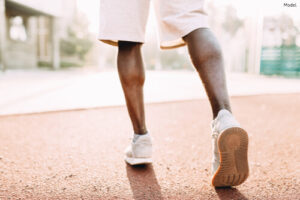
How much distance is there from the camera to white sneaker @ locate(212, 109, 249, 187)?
1.02m

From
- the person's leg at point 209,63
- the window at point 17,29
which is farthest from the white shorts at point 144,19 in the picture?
the window at point 17,29

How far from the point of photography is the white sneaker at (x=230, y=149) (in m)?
1.02

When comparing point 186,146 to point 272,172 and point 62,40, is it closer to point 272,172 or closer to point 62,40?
point 272,172

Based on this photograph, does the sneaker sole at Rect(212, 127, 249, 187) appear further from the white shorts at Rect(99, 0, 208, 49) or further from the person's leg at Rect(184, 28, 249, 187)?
the white shorts at Rect(99, 0, 208, 49)

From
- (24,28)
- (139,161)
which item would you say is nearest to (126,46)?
(139,161)

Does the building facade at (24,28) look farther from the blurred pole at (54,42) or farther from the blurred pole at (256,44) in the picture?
the blurred pole at (256,44)

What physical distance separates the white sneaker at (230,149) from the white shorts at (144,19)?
0.39m

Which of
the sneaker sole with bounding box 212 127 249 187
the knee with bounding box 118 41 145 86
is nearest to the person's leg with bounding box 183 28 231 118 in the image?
the sneaker sole with bounding box 212 127 249 187

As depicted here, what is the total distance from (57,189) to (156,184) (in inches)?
16.2

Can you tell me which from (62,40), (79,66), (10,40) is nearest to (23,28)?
(10,40)

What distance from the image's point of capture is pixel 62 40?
18.8 metres

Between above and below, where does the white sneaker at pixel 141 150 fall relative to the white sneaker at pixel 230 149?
below

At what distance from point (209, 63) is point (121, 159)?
29.5 inches

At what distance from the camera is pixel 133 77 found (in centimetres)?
138
